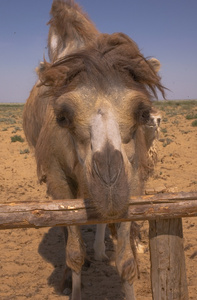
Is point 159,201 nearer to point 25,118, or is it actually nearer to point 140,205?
point 140,205

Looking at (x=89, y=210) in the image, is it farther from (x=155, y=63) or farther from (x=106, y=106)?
(x=155, y=63)

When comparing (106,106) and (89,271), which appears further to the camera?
(89,271)

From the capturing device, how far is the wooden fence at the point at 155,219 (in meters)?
2.32

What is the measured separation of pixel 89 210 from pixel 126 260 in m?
1.22

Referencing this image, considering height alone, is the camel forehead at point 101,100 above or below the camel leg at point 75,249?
above

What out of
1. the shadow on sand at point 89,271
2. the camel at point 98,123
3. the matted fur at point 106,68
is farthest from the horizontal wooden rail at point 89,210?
the shadow on sand at point 89,271

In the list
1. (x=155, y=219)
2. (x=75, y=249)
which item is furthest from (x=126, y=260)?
(x=155, y=219)

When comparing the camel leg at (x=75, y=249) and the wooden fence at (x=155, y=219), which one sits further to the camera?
the camel leg at (x=75, y=249)

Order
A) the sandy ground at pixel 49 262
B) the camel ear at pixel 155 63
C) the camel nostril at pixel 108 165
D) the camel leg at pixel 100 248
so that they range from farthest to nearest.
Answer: the camel leg at pixel 100 248 < the sandy ground at pixel 49 262 < the camel ear at pixel 155 63 < the camel nostril at pixel 108 165

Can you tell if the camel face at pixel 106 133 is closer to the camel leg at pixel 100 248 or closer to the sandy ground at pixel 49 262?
the sandy ground at pixel 49 262

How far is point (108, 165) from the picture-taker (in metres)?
2.22

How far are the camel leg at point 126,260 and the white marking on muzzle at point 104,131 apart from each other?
4.36 feet

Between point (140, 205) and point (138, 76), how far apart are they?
1127 millimetres

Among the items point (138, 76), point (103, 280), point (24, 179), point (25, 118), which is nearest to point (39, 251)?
point (103, 280)
